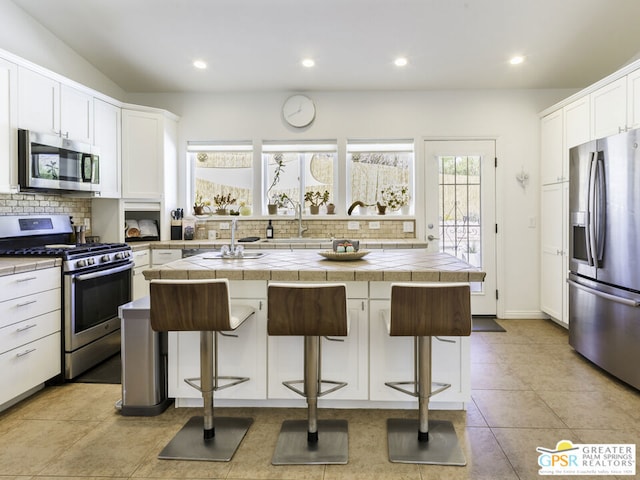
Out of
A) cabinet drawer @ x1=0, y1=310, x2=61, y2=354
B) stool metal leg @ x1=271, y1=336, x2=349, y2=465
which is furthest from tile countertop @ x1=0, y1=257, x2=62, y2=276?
stool metal leg @ x1=271, y1=336, x2=349, y2=465

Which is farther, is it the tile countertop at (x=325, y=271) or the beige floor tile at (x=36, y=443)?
the tile countertop at (x=325, y=271)

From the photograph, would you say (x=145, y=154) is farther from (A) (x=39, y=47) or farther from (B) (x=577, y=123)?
(B) (x=577, y=123)

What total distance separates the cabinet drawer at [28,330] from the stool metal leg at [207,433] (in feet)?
4.00

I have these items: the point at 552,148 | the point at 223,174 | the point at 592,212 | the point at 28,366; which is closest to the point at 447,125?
the point at 552,148

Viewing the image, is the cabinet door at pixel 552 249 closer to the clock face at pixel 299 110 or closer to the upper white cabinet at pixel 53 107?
the clock face at pixel 299 110

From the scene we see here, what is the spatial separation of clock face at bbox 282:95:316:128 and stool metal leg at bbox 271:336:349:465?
3.32 metres

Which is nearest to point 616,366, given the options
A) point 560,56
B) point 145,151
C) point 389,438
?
point 389,438

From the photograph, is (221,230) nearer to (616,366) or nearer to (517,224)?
(517,224)

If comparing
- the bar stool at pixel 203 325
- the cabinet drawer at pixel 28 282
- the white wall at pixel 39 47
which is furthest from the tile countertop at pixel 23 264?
the white wall at pixel 39 47

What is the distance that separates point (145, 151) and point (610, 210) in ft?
14.0

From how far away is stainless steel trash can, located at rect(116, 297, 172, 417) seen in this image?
8.10 feet

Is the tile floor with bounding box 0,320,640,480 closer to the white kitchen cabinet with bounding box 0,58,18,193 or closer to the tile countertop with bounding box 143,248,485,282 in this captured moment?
the tile countertop with bounding box 143,248,485,282

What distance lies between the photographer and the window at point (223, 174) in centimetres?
502

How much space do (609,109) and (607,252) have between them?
1258mm
